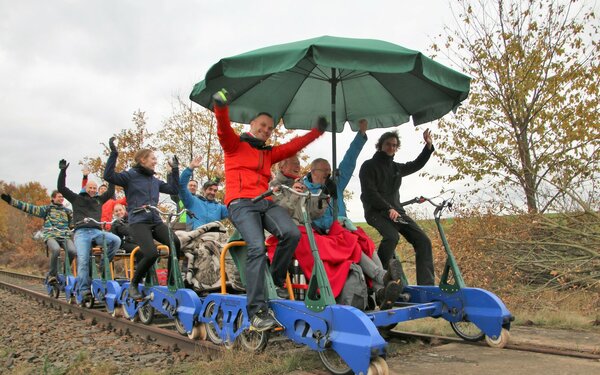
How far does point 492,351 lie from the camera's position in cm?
450

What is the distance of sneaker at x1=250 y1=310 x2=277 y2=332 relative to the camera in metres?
4.28

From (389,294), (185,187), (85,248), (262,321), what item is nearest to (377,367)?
(389,294)

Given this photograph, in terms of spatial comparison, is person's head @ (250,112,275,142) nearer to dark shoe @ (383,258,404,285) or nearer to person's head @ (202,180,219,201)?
dark shoe @ (383,258,404,285)

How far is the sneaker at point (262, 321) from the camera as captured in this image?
4.28 meters

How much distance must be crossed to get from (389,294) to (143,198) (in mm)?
3818

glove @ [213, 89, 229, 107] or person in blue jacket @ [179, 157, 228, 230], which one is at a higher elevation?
glove @ [213, 89, 229, 107]

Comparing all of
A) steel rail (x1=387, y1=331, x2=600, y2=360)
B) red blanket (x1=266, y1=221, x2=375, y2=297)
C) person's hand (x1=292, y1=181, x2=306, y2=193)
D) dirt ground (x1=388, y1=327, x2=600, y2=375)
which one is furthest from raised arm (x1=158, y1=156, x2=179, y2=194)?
dirt ground (x1=388, y1=327, x2=600, y2=375)

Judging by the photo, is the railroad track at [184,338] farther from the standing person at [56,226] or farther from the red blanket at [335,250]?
the standing person at [56,226]

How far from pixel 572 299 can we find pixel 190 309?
5714 mm

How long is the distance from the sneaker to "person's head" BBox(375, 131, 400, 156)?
2.44 meters

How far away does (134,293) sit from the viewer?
672cm

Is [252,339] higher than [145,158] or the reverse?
the reverse

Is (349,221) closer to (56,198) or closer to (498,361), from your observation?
(498,361)

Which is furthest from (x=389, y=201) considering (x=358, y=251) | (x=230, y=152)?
(x=230, y=152)
